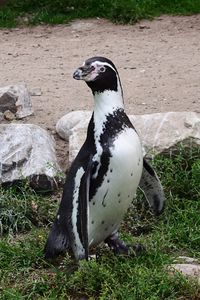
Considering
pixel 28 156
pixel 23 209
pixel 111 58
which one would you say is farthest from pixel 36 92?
pixel 23 209

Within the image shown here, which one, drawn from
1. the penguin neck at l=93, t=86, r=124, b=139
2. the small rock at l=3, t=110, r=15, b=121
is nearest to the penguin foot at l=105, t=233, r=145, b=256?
the penguin neck at l=93, t=86, r=124, b=139

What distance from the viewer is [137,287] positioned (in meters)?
3.62

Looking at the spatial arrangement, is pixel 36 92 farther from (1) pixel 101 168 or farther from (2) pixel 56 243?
(1) pixel 101 168

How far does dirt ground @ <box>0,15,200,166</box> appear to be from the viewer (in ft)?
20.0

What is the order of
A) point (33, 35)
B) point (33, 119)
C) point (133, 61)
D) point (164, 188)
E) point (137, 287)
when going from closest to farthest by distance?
point (137, 287)
point (164, 188)
point (33, 119)
point (133, 61)
point (33, 35)

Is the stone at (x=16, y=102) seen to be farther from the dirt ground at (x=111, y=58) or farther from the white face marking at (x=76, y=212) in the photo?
the white face marking at (x=76, y=212)

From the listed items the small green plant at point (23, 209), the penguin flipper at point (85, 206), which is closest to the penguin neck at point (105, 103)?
the penguin flipper at point (85, 206)

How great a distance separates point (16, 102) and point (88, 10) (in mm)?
2936

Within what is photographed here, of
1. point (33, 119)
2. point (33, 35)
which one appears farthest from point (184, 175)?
point (33, 35)

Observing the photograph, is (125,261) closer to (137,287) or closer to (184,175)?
(137,287)

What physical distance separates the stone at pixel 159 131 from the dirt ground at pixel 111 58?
24 centimetres

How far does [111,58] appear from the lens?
7.32 m

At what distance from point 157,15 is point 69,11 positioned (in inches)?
33.7

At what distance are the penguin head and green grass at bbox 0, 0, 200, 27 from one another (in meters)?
4.66
